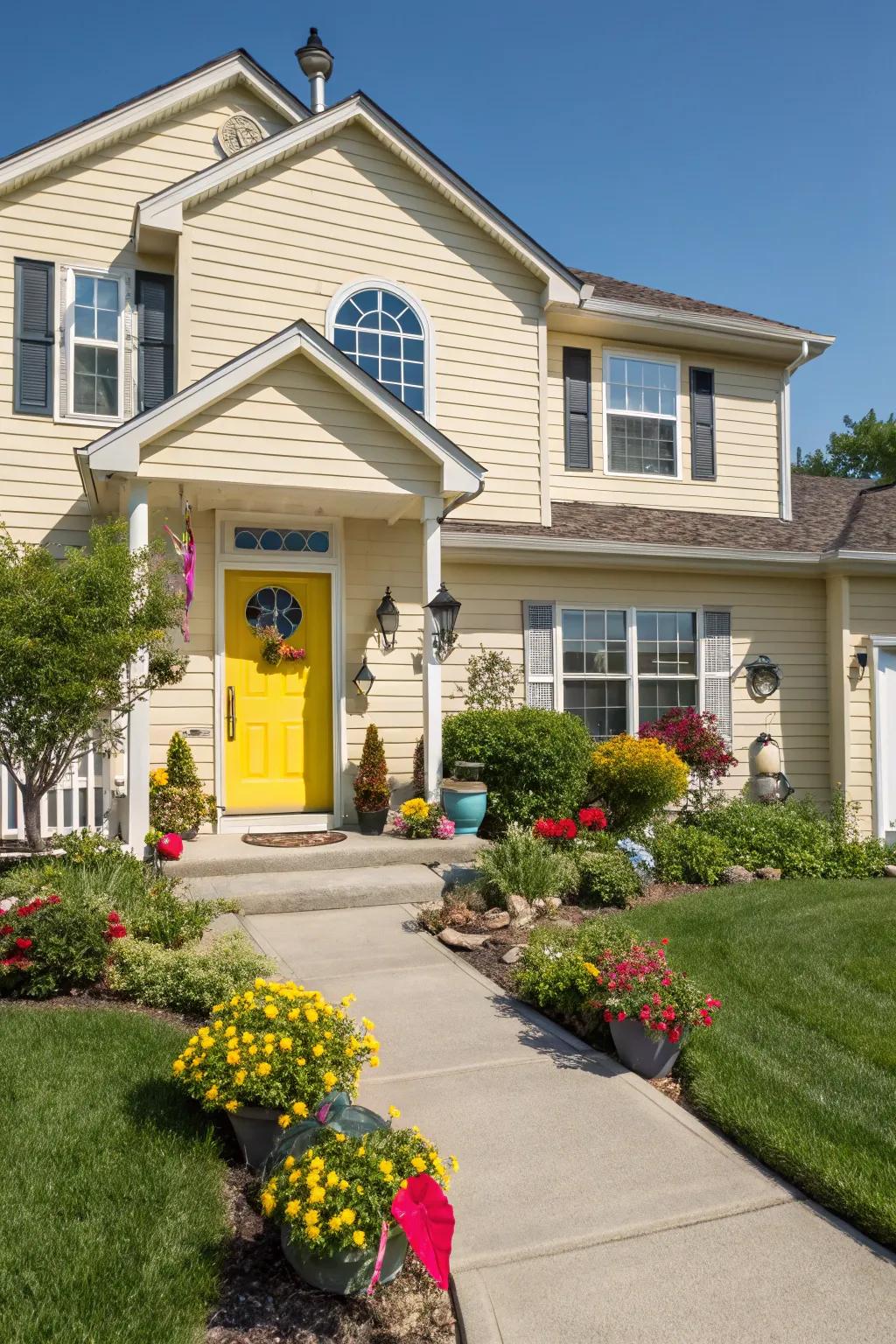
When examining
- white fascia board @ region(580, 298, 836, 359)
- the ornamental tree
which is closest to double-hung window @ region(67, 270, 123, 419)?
the ornamental tree

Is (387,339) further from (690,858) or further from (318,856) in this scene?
(690,858)

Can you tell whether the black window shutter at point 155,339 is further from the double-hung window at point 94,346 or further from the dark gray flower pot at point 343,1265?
the dark gray flower pot at point 343,1265

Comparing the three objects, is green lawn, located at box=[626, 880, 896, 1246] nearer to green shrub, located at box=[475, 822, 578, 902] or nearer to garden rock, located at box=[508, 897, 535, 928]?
green shrub, located at box=[475, 822, 578, 902]

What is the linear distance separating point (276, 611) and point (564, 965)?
541 cm

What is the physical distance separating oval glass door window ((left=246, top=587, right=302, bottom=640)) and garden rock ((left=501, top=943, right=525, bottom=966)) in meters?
4.48

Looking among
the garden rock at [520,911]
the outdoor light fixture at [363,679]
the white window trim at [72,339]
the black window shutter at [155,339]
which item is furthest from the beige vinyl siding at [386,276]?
the garden rock at [520,911]

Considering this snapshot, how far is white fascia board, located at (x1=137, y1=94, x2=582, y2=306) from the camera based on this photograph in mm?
9461

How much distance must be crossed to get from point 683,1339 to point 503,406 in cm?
979

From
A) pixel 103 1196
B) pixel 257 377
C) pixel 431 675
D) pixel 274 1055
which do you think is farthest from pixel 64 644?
pixel 103 1196

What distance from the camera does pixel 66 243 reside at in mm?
9672

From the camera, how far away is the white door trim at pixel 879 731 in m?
11.5

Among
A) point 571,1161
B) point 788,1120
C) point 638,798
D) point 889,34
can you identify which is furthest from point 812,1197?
point 889,34

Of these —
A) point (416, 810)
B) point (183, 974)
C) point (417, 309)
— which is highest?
point (417, 309)

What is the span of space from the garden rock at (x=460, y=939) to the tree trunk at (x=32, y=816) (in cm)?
323
